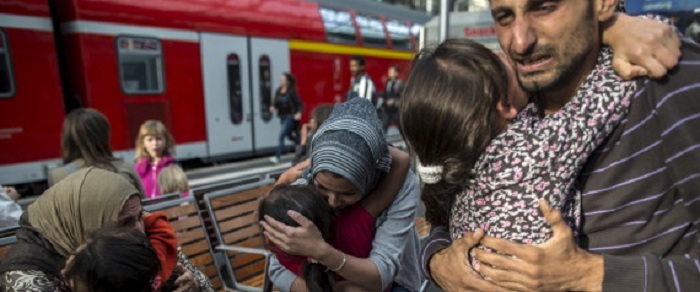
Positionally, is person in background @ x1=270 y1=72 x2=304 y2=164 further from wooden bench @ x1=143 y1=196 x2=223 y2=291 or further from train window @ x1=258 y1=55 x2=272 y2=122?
wooden bench @ x1=143 y1=196 x2=223 y2=291

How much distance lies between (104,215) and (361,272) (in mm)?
1085

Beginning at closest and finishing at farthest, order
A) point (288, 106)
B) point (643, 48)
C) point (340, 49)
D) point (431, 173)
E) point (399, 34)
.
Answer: point (643, 48), point (431, 173), point (288, 106), point (340, 49), point (399, 34)

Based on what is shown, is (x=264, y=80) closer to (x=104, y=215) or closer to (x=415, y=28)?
(x=415, y=28)

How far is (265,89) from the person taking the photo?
1015 centimetres

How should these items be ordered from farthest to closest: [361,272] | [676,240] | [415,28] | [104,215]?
[415,28] < [104,215] < [361,272] < [676,240]

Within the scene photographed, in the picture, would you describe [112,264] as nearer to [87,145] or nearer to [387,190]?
[387,190]

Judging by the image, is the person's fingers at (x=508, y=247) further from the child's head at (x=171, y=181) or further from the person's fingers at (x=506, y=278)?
the child's head at (x=171, y=181)

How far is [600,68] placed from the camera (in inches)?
44.1

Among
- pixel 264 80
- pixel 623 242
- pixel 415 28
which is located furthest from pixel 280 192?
pixel 415 28

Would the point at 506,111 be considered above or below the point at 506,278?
above

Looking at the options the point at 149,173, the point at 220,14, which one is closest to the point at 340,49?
the point at 220,14

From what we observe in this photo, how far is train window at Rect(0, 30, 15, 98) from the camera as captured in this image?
6312mm

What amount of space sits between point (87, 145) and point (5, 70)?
400 cm

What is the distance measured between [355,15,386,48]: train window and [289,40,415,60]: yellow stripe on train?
0.17 metres
